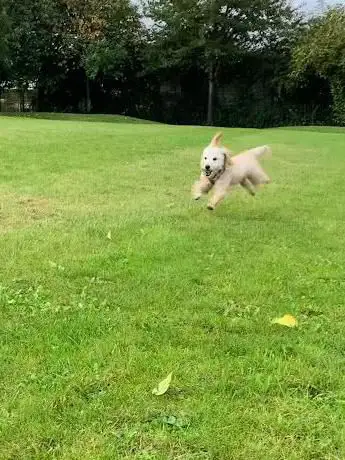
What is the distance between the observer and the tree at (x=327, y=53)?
28688mm

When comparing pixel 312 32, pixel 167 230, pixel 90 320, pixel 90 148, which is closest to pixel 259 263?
pixel 167 230

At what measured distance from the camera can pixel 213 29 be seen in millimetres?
31922

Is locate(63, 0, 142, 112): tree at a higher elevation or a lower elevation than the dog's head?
higher

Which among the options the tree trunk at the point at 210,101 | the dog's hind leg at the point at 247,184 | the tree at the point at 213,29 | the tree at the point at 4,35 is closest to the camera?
the dog's hind leg at the point at 247,184

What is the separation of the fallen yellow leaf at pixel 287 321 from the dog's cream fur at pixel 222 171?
8.98ft

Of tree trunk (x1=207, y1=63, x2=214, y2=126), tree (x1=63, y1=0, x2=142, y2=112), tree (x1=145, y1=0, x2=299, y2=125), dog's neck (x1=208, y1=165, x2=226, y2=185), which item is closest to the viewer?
dog's neck (x1=208, y1=165, x2=226, y2=185)

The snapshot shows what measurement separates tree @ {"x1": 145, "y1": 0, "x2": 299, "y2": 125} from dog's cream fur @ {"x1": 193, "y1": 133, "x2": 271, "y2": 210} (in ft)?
83.1

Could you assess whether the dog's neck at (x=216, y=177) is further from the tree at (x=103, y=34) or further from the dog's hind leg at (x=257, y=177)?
the tree at (x=103, y=34)

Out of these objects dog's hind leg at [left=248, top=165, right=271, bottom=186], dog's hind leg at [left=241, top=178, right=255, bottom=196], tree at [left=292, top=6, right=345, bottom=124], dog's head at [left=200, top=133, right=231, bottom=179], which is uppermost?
tree at [left=292, top=6, right=345, bottom=124]

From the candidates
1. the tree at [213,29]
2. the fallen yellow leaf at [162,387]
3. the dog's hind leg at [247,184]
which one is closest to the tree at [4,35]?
the tree at [213,29]

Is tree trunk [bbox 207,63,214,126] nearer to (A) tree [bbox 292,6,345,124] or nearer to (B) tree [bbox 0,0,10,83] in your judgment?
(A) tree [bbox 292,6,345,124]

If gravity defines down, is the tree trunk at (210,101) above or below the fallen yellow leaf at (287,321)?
above

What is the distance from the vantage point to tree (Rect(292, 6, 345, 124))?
28.7 metres

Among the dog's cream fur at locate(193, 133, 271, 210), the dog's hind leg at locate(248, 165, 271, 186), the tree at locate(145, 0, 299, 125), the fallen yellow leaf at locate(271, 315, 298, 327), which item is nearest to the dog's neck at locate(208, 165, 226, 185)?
the dog's cream fur at locate(193, 133, 271, 210)
